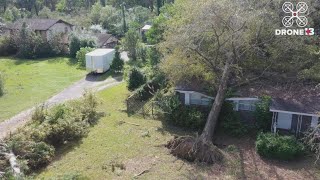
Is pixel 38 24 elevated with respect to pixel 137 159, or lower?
elevated

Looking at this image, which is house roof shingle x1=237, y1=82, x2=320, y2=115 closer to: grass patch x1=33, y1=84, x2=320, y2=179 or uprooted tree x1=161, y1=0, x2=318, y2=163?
uprooted tree x1=161, y1=0, x2=318, y2=163

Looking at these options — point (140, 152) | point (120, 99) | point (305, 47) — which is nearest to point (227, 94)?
point (305, 47)

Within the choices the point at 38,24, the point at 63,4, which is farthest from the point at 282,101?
the point at 63,4

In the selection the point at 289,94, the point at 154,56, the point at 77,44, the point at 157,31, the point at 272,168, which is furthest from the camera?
the point at 77,44

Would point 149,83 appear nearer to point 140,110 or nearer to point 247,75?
point 140,110

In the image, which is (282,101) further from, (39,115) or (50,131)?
(39,115)
